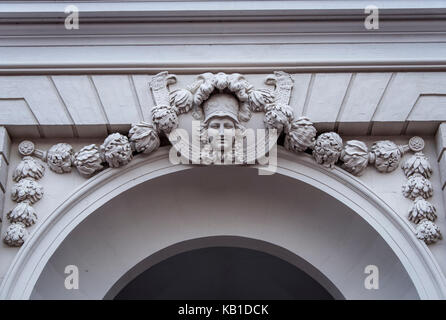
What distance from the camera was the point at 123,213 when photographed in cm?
902

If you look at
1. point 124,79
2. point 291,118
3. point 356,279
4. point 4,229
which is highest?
point 124,79

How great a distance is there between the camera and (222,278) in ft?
42.4

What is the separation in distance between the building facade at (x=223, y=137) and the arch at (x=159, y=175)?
2 cm

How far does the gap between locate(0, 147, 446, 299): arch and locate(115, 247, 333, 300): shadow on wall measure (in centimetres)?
380

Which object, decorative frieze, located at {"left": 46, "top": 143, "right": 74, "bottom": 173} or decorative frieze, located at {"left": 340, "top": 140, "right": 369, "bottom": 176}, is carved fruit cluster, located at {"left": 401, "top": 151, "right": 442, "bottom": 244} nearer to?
decorative frieze, located at {"left": 340, "top": 140, "right": 369, "bottom": 176}

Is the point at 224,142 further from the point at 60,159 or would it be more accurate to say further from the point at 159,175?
the point at 60,159

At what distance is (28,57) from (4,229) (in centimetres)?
206

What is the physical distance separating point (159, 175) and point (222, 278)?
4.56m

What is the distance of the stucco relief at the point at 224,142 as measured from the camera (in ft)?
28.5

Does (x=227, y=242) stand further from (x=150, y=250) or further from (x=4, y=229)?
(x=4, y=229)

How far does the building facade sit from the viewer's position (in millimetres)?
8617

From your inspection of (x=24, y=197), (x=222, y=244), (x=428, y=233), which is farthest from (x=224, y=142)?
(x=428, y=233)

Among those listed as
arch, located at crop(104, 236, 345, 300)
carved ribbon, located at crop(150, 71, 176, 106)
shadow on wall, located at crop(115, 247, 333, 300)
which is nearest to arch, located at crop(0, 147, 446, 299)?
Answer: carved ribbon, located at crop(150, 71, 176, 106)
